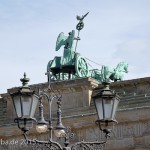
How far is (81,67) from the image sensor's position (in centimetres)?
3659

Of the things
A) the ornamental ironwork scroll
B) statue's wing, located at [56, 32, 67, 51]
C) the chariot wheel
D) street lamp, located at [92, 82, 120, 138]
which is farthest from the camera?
statue's wing, located at [56, 32, 67, 51]

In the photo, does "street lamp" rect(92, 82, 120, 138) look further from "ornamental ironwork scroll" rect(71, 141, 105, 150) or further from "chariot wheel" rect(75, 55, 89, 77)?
"chariot wheel" rect(75, 55, 89, 77)

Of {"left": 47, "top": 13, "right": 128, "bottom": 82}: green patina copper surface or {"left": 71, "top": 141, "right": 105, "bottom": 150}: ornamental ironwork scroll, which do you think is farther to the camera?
{"left": 47, "top": 13, "right": 128, "bottom": 82}: green patina copper surface

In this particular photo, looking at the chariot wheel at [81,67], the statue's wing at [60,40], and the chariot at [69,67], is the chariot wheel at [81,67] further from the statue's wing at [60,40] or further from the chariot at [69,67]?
the statue's wing at [60,40]

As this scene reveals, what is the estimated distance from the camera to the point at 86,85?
117ft

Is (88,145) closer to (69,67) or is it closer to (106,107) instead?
(106,107)

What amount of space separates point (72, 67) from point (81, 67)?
18.8 inches

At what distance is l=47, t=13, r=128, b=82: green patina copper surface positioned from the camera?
36406mm

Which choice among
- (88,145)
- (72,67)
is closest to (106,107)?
(88,145)

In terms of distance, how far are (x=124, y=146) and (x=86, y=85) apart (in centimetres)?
410

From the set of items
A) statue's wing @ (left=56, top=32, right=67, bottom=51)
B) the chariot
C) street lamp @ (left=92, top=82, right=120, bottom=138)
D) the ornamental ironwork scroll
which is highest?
statue's wing @ (left=56, top=32, right=67, bottom=51)

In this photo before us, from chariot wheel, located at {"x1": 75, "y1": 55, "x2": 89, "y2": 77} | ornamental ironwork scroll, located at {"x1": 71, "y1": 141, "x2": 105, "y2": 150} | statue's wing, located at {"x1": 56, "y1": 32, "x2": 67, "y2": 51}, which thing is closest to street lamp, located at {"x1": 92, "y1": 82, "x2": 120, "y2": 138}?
ornamental ironwork scroll, located at {"x1": 71, "y1": 141, "x2": 105, "y2": 150}

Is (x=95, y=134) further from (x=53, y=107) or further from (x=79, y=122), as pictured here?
(x=53, y=107)

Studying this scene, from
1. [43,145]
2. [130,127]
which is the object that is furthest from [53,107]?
[43,145]
